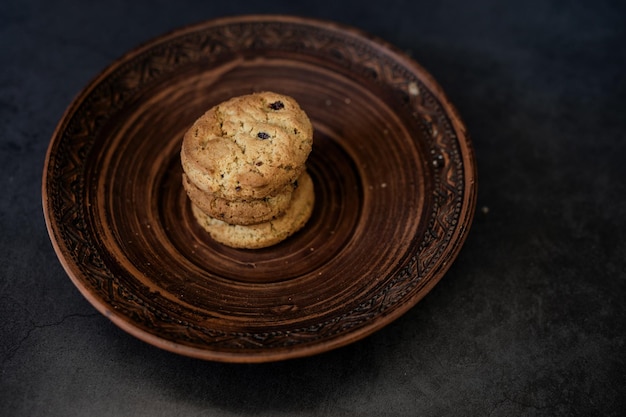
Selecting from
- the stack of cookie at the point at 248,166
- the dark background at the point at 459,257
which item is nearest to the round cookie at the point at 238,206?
the stack of cookie at the point at 248,166

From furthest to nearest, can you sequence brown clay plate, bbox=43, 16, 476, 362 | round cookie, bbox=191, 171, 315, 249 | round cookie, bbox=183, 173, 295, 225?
round cookie, bbox=191, 171, 315, 249
round cookie, bbox=183, 173, 295, 225
brown clay plate, bbox=43, 16, 476, 362

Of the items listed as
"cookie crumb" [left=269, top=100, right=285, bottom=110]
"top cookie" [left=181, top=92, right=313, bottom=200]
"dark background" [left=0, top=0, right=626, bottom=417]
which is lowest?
"dark background" [left=0, top=0, right=626, bottom=417]

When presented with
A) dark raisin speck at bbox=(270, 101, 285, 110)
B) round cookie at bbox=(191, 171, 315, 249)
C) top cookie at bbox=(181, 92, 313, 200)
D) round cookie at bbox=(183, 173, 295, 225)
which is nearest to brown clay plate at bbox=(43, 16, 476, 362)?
round cookie at bbox=(191, 171, 315, 249)

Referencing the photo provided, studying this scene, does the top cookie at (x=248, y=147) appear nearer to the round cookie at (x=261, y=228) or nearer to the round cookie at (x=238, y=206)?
the round cookie at (x=238, y=206)

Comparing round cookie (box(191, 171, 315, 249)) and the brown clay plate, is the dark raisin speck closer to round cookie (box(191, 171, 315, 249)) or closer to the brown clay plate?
round cookie (box(191, 171, 315, 249))

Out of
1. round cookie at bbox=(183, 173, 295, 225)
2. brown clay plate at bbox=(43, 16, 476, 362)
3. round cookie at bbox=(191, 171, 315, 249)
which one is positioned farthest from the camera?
round cookie at bbox=(191, 171, 315, 249)

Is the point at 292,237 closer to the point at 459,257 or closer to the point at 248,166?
the point at 248,166

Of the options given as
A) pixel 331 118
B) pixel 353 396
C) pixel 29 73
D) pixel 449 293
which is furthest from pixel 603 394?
pixel 29 73

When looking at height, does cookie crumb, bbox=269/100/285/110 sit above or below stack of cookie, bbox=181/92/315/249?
above
